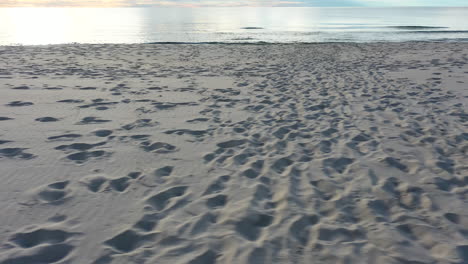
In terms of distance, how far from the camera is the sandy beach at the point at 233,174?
313cm

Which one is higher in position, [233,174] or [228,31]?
[228,31]

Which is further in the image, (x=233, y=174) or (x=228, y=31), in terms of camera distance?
(x=228, y=31)

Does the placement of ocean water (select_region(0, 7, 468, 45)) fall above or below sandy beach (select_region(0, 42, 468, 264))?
above

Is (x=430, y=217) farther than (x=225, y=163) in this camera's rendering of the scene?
No

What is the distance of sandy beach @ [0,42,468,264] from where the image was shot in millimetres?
3133

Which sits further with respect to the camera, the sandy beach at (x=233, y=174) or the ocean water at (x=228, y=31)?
the ocean water at (x=228, y=31)

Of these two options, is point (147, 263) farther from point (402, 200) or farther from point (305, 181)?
point (402, 200)

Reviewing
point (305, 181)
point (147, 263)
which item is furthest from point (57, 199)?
point (305, 181)

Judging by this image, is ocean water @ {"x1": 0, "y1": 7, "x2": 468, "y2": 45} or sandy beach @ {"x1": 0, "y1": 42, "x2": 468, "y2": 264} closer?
sandy beach @ {"x1": 0, "y1": 42, "x2": 468, "y2": 264}

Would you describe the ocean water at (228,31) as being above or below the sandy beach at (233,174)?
above

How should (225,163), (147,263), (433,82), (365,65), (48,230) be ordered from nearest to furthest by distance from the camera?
1. (147,263)
2. (48,230)
3. (225,163)
4. (433,82)
5. (365,65)

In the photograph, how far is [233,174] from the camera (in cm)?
451

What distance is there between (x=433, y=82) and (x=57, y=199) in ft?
33.4

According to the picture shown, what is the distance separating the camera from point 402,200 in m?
3.94
